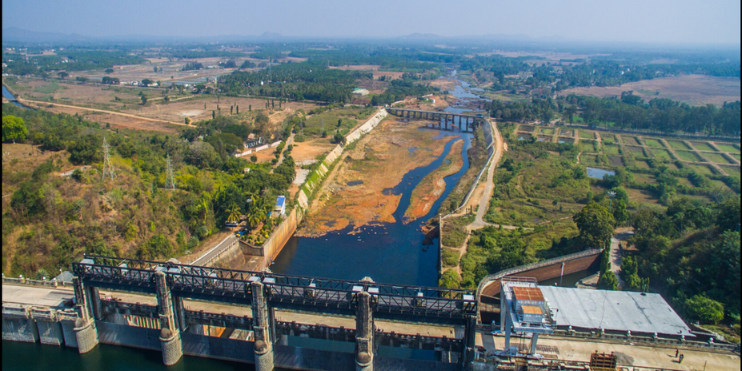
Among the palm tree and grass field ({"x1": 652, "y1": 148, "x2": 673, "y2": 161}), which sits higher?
grass field ({"x1": 652, "y1": 148, "x2": 673, "y2": 161})

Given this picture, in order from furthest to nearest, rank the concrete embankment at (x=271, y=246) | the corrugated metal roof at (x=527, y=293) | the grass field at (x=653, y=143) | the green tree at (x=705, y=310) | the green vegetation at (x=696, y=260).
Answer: the grass field at (x=653, y=143) < the concrete embankment at (x=271, y=246) < the green vegetation at (x=696, y=260) < the green tree at (x=705, y=310) < the corrugated metal roof at (x=527, y=293)

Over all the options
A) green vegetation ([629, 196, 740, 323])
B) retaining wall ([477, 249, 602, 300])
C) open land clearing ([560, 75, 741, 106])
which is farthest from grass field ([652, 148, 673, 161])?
retaining wall ([477, 249, 602, 300])

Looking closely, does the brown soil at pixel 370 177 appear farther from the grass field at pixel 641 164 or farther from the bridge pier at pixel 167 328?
the grass field at pixel 641 164

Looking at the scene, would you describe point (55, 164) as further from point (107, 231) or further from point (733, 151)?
point (733, 151)

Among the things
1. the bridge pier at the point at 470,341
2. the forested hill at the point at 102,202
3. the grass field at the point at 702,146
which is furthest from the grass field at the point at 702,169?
the forested hill at the point at 102,202

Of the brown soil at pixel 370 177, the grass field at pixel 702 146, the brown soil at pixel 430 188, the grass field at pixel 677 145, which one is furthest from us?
the grass field at pixel 677 145

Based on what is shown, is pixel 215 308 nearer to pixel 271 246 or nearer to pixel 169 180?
pixel 271 246

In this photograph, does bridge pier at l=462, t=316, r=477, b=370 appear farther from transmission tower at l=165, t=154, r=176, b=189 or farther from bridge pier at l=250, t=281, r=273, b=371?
transmission tower at l=165, t=154, r=176, b=189
